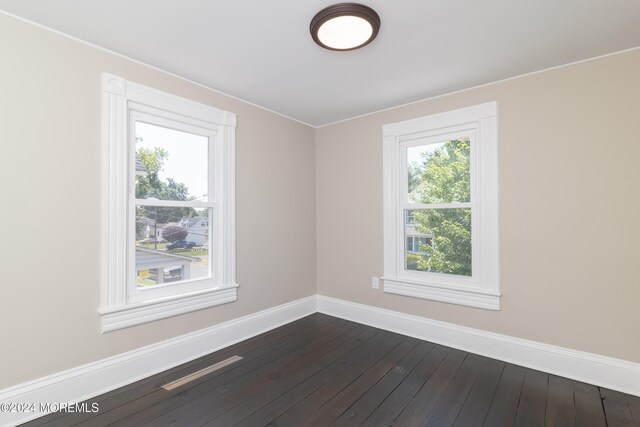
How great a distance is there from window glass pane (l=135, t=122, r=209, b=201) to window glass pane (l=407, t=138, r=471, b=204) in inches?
86.4

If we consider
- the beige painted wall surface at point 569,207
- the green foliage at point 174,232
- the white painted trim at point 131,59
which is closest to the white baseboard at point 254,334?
the beige painted wall surface at point 569,207

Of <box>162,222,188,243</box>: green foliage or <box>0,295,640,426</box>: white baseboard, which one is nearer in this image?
<box>0,295,640,426</box>: white baseboard

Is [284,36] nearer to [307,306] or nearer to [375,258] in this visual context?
[375,258]

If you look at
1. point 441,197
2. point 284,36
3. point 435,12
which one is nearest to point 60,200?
point 284,36

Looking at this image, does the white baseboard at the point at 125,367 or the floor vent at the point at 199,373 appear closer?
the white baseboard at the point at 125,367

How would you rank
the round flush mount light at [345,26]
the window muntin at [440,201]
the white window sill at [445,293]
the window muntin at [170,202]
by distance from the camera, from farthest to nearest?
1. the window muntin at [440,201]
2. the white window sill at [445,293]
3. the window muntin at [170,202]
4. the round flush mount light at [345,26]

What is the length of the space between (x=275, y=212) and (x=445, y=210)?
187cm

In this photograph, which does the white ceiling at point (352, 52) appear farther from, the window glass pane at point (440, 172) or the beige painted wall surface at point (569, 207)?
the window glass pane at point (440, 172)

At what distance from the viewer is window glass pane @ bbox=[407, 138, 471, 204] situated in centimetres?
308

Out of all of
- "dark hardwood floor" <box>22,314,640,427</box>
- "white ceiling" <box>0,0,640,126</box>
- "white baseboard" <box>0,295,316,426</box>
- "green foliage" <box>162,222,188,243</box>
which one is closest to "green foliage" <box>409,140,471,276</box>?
"white ceiling" <box>0,0,640,126</box>

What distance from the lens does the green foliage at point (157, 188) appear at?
256 cm

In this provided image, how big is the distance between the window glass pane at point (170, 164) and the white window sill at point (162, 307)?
876 millimetres

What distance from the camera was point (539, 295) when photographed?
102 inches

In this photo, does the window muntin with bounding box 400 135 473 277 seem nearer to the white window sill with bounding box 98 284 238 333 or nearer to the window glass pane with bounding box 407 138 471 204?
the window glass pane with bounding box 407 138 471 204
